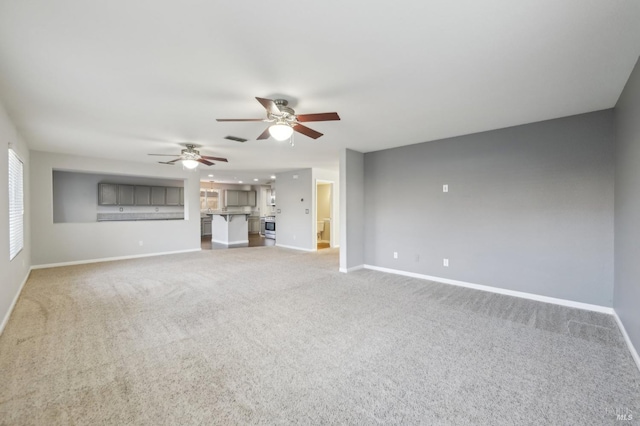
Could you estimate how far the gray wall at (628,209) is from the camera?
226 cm

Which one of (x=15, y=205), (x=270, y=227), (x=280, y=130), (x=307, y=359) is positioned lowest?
(x=307, y=359)

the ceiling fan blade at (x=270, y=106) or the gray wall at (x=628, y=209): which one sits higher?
the ceiling fan blade at (x=270, y=106)

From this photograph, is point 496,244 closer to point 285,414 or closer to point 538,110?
point 538,110

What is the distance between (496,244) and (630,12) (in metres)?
3.03

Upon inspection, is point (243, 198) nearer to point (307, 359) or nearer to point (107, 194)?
point (107, 194)

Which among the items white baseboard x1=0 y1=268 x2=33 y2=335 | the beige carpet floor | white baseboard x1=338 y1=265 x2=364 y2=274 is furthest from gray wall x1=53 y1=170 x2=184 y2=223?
white baseboard x1=338 y1=265 x2=364 y2=274

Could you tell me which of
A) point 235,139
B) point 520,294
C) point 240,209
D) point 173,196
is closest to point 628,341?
point 520,294

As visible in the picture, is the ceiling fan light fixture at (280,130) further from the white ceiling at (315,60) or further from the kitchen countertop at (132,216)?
the kitchen countertop at (132,216)

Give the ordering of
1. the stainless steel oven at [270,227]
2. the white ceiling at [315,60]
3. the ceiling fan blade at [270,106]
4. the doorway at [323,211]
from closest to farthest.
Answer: the white ceiling at [315,60] → the ceiling fan blade at [270,106] → the doorway at [323,211] → the stainless steel oven at [270,227]

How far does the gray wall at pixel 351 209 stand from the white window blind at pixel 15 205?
4.72 metres

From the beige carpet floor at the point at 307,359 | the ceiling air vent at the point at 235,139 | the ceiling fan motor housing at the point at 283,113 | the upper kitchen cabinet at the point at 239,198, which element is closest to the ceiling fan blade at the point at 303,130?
the ceiling fan motor housing at the point at 283,113

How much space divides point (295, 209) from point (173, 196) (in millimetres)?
4139

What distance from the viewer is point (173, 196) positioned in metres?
8.89

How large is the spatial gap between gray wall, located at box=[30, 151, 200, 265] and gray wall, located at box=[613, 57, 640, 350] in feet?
26.9
